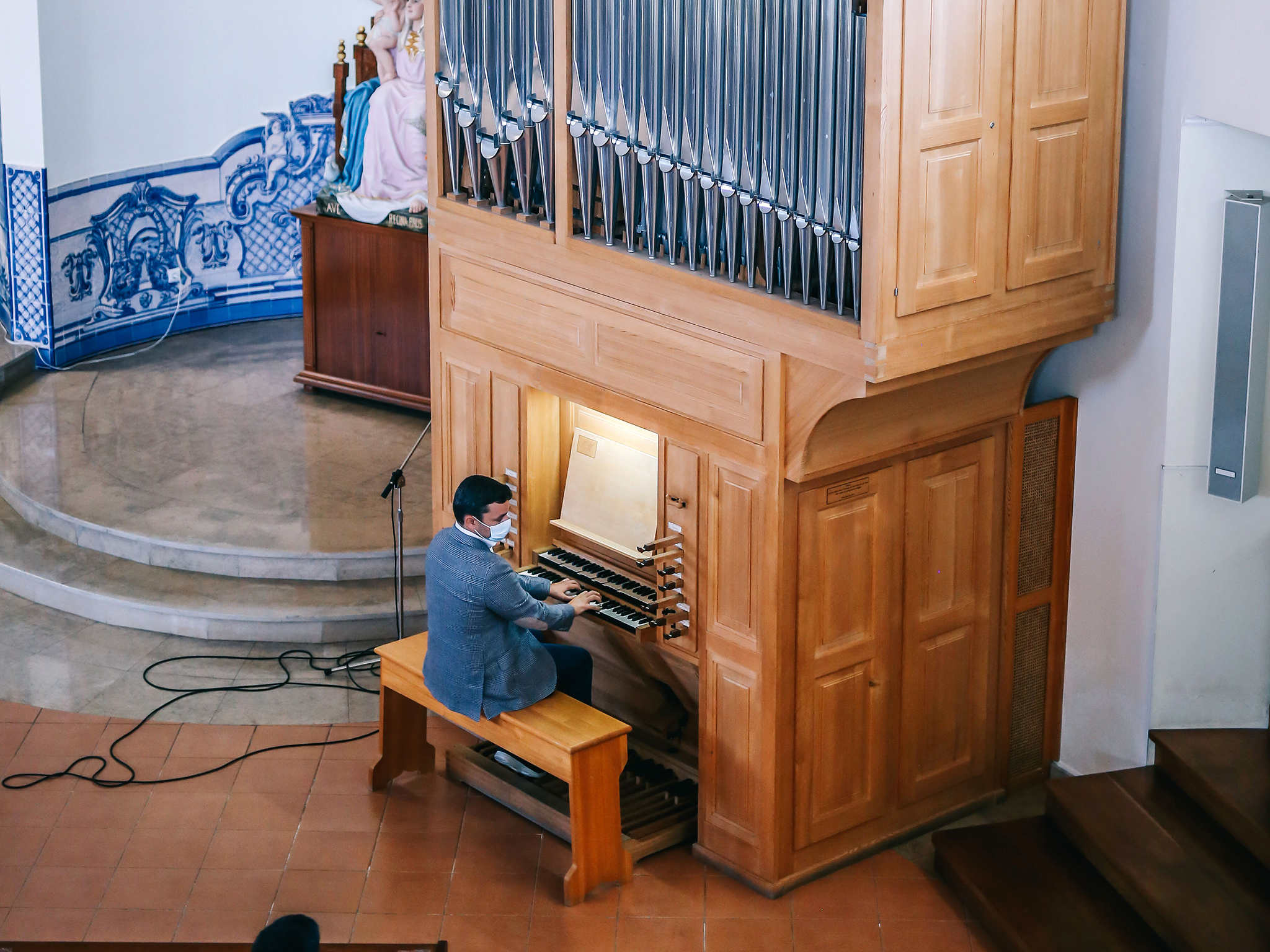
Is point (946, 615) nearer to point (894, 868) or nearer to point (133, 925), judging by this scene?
point (894, 868)

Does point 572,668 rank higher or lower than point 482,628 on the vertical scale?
lower

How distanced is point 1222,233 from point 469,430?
10.2ft

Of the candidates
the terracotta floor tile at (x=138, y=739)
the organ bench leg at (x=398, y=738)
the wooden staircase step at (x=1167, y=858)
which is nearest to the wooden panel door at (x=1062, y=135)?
the wooden staircase step at (x=1167, y=858)

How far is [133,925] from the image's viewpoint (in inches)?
233

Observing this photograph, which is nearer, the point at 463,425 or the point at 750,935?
the point at 750,935

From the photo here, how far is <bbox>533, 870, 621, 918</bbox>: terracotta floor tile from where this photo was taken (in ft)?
19.7

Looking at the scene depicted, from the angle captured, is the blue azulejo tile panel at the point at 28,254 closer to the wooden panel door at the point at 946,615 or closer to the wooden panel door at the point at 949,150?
the wooden panel door at the point at 946,615

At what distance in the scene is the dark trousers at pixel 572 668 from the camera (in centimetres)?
650

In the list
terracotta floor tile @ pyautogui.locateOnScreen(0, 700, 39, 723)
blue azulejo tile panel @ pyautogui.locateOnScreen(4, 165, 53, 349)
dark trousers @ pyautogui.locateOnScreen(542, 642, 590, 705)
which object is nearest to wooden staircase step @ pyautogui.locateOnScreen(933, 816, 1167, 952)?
dark trousers @ pyautogui.locateOnScreen(542, 642, 590, 705)

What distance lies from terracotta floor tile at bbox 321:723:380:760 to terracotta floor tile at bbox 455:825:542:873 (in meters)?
0.76

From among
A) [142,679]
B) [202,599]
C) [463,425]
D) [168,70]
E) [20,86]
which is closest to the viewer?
[463,425]

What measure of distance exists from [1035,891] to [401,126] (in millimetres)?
6086

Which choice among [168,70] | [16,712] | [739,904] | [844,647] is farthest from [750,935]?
[168,70]

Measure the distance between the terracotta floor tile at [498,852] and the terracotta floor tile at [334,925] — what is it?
0.50 meters
